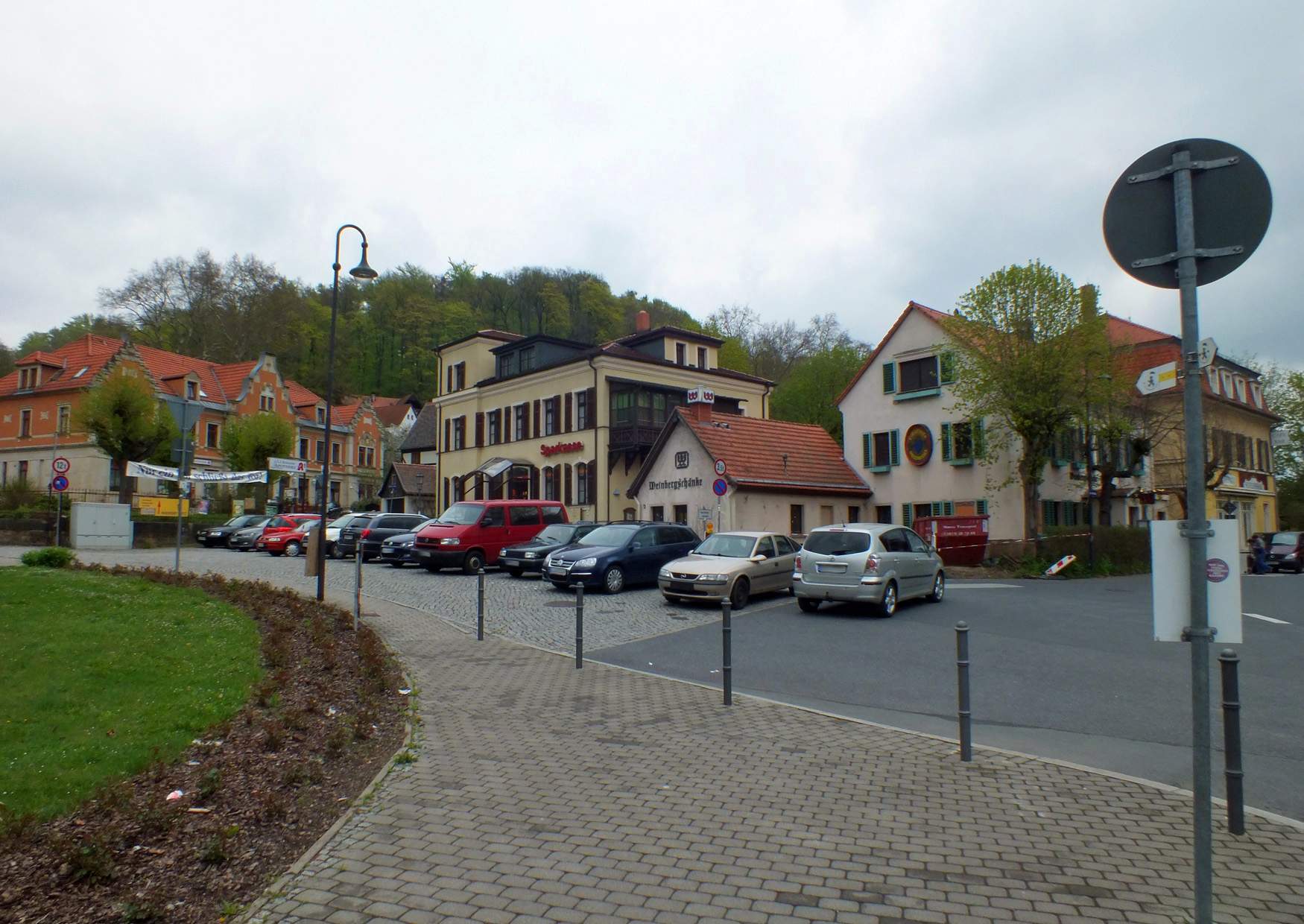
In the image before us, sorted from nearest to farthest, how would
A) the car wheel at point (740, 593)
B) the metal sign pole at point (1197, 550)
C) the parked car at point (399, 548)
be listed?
the metal sign pole at point (1197, 550)
the car wheel at point (740, 593)
the parked car at point (399, 548)

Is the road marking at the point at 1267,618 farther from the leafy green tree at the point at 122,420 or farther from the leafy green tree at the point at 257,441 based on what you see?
the leafy green tree at the point at 257,441

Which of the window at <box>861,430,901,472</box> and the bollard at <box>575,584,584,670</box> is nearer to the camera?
the bollard at <box>575,584,584,670</box>

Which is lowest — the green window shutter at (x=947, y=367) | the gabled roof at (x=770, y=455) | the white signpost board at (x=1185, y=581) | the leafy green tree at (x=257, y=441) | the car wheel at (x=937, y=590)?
the car wheel at (x=937, y=590)

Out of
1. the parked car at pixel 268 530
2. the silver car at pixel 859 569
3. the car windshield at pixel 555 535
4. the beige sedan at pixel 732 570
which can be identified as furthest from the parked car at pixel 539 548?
the parked car at pixel 268 530

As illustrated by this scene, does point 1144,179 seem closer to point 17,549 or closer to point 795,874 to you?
point 795,874

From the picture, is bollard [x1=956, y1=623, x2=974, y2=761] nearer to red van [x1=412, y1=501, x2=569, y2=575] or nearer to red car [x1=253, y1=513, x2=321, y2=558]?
red van [x1=412, y1=501, x2=569, y2=575]

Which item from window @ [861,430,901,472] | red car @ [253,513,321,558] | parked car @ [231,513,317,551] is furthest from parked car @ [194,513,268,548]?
window @ [861,430,901,472]

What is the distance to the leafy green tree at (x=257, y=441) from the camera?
1951 inches

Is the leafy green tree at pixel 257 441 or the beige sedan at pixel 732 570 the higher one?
the leafy green tree at pixel 257 441

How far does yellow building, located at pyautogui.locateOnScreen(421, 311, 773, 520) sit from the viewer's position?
4484 cm

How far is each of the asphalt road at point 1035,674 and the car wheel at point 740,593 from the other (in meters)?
0.60

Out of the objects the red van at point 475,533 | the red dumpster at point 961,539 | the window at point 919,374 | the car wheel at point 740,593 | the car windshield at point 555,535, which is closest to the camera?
the car wheel at point 740,593

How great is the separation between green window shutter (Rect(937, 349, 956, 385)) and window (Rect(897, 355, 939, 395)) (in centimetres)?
39

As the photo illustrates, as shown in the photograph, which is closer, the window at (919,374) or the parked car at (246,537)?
the window at (919,374)
